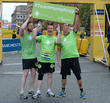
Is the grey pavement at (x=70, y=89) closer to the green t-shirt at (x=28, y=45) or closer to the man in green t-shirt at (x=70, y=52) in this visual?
the man in green t-shirt at (x=70, y=52)

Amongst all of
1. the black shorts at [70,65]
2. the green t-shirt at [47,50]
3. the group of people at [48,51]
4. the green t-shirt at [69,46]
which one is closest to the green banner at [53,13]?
the group of people at [48,51]

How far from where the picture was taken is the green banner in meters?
5.62

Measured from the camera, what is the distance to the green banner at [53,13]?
5.62 m

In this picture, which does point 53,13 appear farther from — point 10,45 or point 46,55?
point 10,45

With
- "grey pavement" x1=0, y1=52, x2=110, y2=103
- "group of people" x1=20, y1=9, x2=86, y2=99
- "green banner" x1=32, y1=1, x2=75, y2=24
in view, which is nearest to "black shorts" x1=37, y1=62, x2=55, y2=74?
"group of people" x1=20, y1=9, x2=86, y2=99

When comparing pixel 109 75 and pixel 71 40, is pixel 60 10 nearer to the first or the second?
pixel 71 40

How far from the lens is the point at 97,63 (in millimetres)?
12312

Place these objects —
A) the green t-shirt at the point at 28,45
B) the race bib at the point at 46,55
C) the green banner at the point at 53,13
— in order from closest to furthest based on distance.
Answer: the green banner at the point at 53,13 → the race bib at the point at 46,55 → the green t-shirt at the point at 28,45

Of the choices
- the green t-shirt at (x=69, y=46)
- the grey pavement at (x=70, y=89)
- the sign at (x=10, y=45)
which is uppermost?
the green t-shirt at (x=69, y=46)

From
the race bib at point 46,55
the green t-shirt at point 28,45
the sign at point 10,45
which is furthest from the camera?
the sign at point 10,45

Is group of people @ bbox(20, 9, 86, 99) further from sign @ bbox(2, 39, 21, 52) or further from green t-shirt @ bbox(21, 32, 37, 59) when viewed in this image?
sign @ bbox(2, 39, 21, 52)

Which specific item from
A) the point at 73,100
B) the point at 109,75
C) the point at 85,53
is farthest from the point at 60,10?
the point at 85,53

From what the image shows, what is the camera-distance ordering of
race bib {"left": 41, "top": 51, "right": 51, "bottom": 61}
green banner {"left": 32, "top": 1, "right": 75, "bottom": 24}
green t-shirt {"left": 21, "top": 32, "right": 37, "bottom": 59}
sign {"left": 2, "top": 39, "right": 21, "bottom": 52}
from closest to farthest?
1. green banner {"left": 32, "top": 1, "right": 75, "bottom": 24}
2. race bib {"left": 41, "top": 51, "right": 51, "bottom": 61}
3. green t-shirt {"left": 21, "top": 32, "right": 37, "bottom": 59}
4. sign {"left": 2, "top": 39, "right": 21, "bottom": 52}

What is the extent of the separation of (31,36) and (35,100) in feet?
5.01
